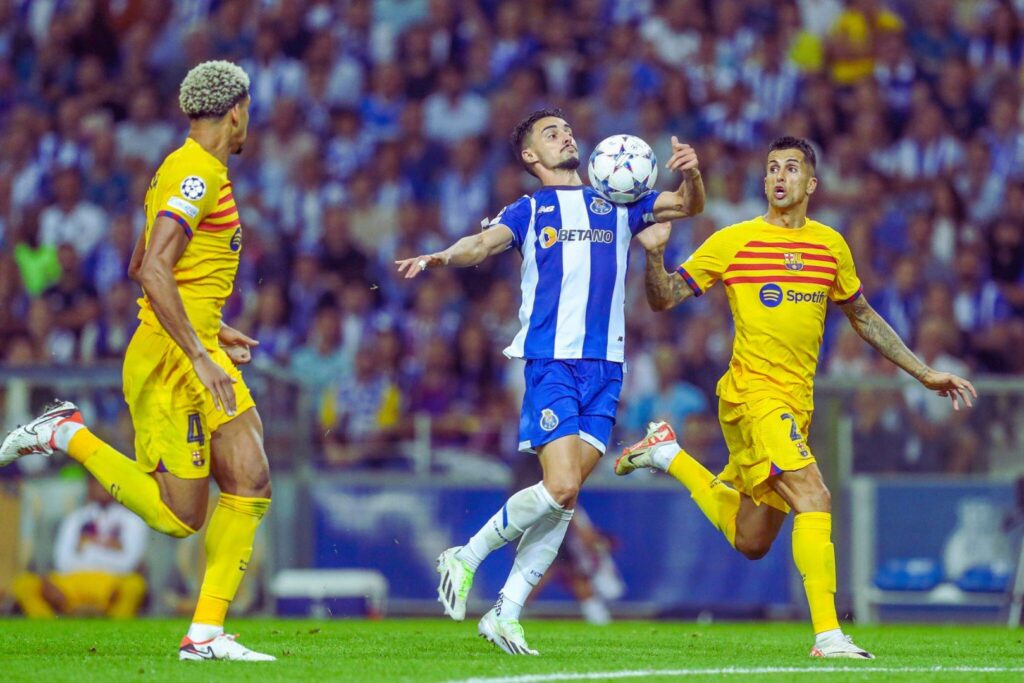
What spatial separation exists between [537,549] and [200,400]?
186cm

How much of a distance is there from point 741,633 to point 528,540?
345cm

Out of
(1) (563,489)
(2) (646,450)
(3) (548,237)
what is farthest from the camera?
(2) (646,450)

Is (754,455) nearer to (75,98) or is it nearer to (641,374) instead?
(641,374)

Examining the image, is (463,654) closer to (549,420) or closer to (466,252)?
(549,420)

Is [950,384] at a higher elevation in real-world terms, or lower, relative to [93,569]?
higher

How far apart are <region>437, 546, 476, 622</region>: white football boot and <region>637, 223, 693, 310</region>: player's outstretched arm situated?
166cm

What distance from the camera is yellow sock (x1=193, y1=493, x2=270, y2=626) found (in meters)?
7.67

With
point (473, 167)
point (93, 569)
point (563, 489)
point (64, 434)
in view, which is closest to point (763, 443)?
point (563, 489)

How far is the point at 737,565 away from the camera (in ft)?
45.4

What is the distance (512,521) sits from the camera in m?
8.41

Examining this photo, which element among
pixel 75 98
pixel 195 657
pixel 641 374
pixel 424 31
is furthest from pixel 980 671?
pixel 75 98

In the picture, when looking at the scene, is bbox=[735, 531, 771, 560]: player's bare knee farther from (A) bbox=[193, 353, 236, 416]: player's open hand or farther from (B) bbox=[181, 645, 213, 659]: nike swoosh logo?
(A) bbox=[193, 353, 236, 416]: player's open hand

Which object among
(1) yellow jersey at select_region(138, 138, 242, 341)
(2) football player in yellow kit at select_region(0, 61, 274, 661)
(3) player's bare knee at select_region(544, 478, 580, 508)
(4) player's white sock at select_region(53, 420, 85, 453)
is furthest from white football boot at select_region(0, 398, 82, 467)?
(3) player's bare knee at select_region(544, 478, 580, 508)

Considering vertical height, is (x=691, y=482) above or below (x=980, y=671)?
above
